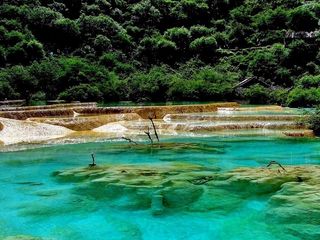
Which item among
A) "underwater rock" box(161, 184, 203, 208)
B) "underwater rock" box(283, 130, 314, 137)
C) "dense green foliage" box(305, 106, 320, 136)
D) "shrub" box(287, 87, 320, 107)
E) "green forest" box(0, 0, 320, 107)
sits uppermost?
Result: "green forest" box(0, 0, 320, 107)

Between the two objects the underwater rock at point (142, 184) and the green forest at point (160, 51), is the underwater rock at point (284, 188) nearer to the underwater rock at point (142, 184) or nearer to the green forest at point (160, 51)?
the underwater rock at point (142, 184)

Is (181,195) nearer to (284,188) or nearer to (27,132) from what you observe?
(284,188)

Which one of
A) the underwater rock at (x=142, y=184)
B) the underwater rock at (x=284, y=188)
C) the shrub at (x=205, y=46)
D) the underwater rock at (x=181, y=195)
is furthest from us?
the shrub at (x=205, y=46)

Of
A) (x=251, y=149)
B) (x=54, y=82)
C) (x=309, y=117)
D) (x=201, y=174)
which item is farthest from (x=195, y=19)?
(x=201, y=174)

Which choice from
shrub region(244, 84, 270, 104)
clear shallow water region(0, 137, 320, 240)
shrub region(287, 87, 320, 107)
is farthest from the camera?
shrub region(244, 84, 270, 104)

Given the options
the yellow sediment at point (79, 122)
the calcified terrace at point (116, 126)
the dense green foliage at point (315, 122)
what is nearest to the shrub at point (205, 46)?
the calcified terrace at point (116, 126)

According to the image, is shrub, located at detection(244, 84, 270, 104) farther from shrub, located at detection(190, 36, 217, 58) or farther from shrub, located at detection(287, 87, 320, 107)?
shrub, located at detection(190, 36, 217, 58)

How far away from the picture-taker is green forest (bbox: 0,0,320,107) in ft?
111

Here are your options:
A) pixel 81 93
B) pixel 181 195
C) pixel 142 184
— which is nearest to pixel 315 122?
pixel 142 184

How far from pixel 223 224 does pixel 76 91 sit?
87.0 feet

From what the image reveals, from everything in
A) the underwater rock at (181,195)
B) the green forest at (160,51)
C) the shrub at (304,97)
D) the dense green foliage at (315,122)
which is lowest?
the underwater rock at (181,195)

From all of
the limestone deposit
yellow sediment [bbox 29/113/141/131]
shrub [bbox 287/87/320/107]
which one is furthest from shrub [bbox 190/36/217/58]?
the limestone deposit

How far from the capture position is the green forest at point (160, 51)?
33.9 meters

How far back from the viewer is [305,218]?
712 centimetres
